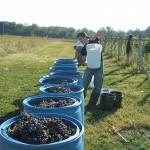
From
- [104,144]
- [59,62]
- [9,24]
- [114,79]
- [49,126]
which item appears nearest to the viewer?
[49,126]

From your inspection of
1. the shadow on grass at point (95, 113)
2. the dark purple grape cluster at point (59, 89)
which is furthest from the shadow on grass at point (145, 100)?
the dark purple grape cluster at point (59, 89)

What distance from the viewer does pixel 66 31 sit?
411 feet

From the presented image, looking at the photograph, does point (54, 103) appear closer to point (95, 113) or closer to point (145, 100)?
point (95, 113)

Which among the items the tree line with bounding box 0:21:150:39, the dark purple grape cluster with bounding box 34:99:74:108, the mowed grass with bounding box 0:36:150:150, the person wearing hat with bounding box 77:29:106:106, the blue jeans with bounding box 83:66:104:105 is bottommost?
the mowed grass with bounding box 0:36:150:150

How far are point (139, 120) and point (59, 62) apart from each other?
278 centimetres

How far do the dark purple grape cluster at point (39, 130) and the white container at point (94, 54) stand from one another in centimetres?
411

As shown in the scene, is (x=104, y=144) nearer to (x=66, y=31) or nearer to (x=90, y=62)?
(x=90, y=62)

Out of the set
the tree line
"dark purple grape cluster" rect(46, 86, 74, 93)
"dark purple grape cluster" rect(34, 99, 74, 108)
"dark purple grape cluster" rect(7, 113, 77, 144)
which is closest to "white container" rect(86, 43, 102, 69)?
"dark purple grape cluster" rect(46, 86, 74, 93)

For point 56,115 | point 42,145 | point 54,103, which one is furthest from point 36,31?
point 42,145

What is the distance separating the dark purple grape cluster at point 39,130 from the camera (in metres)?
2.81

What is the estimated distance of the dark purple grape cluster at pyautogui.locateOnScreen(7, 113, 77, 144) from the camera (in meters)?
2.81

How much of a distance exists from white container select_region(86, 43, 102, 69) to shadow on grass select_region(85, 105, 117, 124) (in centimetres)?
103

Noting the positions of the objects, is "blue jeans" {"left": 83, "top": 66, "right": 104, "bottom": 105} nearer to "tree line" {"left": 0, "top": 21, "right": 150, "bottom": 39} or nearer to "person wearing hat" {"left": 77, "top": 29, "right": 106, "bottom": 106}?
"person wearing hat" {"left": 77, "top": 29, "right": 106, "bottom": 106}

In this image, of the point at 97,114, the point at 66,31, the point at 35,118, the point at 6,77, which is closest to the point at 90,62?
the point at 97,114
